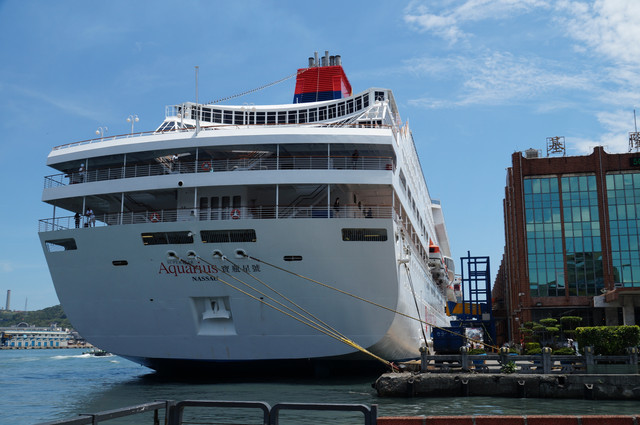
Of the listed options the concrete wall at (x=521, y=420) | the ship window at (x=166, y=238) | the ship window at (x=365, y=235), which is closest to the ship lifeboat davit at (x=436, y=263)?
the ship window at (x=365, y=235)

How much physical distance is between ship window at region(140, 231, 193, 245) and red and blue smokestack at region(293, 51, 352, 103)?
18994mm

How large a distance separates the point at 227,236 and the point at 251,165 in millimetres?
3115

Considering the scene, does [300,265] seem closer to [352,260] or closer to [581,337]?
[352,260]

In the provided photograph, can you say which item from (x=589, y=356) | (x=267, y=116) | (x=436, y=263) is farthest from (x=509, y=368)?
(x=436, y=263)

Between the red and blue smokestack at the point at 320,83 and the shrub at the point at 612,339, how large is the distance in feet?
76.5

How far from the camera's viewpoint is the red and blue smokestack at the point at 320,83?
39.7 metres

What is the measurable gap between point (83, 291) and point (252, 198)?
7.36 meters

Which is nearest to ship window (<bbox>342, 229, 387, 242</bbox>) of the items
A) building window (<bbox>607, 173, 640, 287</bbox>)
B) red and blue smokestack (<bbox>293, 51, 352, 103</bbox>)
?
red and blue smokestack (<bbox>293, 51, 352, 103</bbox>)

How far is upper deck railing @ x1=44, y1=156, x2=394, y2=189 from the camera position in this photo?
23.4 m

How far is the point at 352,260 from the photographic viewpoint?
859 inches

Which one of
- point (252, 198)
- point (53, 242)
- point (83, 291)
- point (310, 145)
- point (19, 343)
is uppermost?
point (310, 145)

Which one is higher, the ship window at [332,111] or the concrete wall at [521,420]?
the ship window at [332,111]

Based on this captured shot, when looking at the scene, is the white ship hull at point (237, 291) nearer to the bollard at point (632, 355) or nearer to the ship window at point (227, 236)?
the ship window at point (227, 236)

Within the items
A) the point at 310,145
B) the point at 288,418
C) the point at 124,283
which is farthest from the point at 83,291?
the point at 288,418
